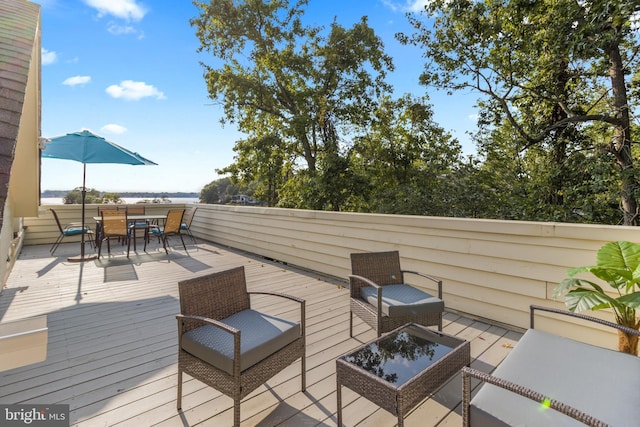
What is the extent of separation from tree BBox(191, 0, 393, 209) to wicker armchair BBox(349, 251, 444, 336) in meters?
7.06

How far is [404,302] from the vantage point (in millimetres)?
2510

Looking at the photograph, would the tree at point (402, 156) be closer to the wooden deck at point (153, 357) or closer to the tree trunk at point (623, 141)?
the tree trunk at point (623, 141)

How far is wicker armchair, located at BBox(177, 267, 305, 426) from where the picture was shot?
1.68 m

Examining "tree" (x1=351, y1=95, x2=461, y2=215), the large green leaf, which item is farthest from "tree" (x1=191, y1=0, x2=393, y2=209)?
the large green leaf

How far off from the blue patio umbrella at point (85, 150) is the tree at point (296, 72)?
18.2 feet

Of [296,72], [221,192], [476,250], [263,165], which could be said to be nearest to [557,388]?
[476,250]

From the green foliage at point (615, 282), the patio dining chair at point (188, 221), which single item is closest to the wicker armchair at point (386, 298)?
the green foliage at point (615, 282)

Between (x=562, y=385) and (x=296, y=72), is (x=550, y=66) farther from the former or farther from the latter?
(x=296, y=72)

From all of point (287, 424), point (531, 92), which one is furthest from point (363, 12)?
point (287, 424)

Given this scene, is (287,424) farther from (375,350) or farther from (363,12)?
(363,12)

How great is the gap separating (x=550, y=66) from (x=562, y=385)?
7317 millimetres

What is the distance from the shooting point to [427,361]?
5.93 ft

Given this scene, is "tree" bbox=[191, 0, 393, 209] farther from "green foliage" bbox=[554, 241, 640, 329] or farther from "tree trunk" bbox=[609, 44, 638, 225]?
"green foliage" bbox=[554, 241, 640, 329]

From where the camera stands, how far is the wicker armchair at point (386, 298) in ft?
8.06
